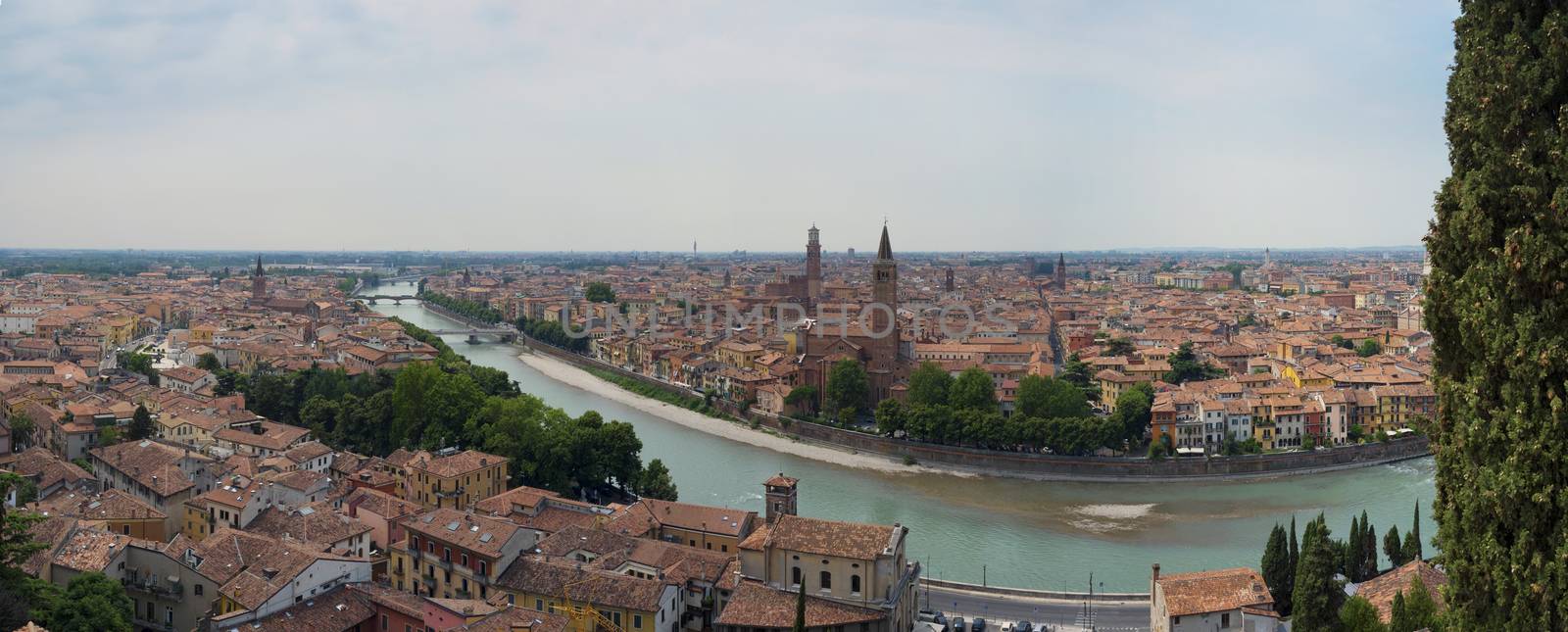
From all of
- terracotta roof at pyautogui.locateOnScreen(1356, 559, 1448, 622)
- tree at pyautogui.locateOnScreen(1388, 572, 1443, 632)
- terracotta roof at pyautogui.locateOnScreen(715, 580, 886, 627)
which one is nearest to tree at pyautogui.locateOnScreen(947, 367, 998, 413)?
terracotta roof at pyautogui.locateOnScreen(1356, 559, 1448, 622)

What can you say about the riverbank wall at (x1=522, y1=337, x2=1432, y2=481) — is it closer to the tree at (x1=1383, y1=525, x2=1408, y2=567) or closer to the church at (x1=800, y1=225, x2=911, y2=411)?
the church at (x1=800, y1=225, x2=911, y2=411)

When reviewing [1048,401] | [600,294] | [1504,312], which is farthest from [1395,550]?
[600,294]

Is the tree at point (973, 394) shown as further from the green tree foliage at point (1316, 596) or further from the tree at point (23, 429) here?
the tree at point (23, 429)

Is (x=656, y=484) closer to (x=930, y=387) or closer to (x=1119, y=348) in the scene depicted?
(x=930, y=387)

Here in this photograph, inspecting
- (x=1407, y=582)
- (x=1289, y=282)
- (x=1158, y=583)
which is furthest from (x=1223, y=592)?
(x=1289, y=282)

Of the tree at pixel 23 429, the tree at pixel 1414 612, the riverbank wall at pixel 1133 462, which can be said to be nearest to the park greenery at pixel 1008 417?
the riverbank wall at pixel 1133 462

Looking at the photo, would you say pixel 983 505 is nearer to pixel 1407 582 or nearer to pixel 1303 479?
pixel 1303 479
